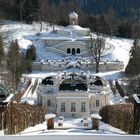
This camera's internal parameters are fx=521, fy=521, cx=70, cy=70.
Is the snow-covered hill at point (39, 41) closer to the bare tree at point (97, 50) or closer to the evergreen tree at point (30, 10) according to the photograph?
the evergreen tree at point (30, 10)

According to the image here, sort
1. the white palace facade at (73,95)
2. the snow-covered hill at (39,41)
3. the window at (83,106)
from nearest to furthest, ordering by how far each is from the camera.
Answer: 1. the white palace facade at (73,95)
2. the window at (83,106)
3. the snow-covered hill at (39,41)

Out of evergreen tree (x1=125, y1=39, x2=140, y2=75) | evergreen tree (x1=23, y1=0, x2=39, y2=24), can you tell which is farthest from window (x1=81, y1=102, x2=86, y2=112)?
evergreen tree (x1=23, y1=0, x2=39, y2=24)

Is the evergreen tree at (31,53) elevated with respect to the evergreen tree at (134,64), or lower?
elevated

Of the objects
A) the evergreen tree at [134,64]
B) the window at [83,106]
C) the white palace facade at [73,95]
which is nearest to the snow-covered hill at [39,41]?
the evergreen tree at [134,64]

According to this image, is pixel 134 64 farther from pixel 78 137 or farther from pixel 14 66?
pixel 78 137

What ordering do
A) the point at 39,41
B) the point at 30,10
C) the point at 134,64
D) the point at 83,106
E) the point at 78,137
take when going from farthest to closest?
the point at 30,10, the point at 39,41, the point at 134,64, the point at 83,106, the point at 78,137

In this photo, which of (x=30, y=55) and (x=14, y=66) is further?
(x=30, y=55)

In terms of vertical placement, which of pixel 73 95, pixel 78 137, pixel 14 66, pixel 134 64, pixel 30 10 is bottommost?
pixel 78 137

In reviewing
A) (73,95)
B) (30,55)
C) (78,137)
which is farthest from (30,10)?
(78,137)

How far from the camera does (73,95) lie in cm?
4144

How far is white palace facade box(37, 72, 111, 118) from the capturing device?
4166 centimetres

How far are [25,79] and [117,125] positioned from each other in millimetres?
29124

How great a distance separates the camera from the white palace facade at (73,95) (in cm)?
4166

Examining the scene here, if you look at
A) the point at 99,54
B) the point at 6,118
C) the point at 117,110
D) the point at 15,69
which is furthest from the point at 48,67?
the point at 6,118
